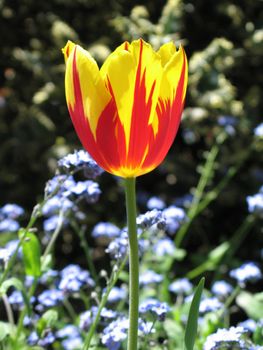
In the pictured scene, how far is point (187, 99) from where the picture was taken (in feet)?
11.9

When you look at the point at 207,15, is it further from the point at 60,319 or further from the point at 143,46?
the point at 143,46

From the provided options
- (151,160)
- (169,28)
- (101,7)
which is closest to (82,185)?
(151,160)

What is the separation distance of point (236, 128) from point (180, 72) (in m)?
2.10

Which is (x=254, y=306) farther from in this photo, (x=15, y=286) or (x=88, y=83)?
(x=88, y=83)

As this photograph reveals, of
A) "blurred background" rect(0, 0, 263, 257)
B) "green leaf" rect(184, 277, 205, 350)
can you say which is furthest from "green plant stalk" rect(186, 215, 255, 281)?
"green leaf" rect(184, 277, 205, 350)

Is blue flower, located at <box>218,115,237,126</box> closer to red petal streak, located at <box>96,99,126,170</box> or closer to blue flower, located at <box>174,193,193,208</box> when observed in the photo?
blue flower, located at <box>174,193,193,208</box>

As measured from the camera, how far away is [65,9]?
12.8 ft

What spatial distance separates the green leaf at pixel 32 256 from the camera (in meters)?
2.02

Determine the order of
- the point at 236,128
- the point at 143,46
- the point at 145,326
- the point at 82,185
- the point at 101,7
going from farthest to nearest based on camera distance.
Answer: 1. the point at 101,7
2. the point at 236,128
3. the point at 82,185
4. the point at 145,326
5. the point at 143,46

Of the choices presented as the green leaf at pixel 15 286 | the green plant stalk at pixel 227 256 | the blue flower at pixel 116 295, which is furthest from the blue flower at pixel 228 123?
the green leaf at pixel 15 286

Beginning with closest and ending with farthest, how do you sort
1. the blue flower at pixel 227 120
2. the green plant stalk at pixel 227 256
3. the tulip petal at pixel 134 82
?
the tulip petal at pixel 134 82 < the green plant stalk at pixel 227 256 < the blue flower at pixel 227 120

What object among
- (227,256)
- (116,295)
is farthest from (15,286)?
(227,256)

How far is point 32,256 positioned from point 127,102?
724mm

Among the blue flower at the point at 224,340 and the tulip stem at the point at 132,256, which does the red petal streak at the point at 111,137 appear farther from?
the blue flower at the point at 224,340
